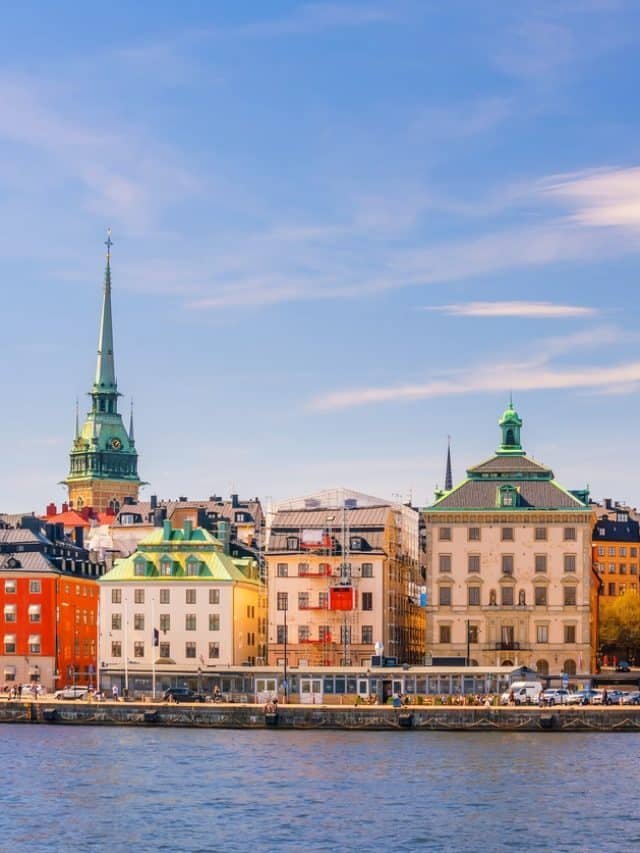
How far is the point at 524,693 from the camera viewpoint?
155 meters

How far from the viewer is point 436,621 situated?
17425 cm

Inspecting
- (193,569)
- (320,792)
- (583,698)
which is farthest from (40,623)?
(320,792)

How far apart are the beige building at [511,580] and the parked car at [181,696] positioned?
21.8 m

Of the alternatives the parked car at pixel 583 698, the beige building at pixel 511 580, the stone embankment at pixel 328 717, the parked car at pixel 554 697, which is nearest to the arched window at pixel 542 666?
the beige building at pixel 511 580

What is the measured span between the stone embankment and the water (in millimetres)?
3339

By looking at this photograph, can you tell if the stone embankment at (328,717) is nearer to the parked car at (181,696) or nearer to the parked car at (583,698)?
the parked car at (583,698)

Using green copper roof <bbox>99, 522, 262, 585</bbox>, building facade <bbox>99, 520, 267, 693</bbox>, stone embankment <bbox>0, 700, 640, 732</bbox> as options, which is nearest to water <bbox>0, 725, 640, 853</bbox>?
stone embankment <bbox>0, 700, 640, 732</bbox>

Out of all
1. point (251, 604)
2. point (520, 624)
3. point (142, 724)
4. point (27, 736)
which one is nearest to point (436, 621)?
point (520, 624)

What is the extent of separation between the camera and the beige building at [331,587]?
17650 centimetres

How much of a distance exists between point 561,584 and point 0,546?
5725cm

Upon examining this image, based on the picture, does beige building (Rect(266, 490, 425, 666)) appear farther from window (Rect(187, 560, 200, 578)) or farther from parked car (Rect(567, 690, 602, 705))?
parked car (Rect(567, 690, 602, 705))

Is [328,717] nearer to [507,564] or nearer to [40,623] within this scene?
[507,564]

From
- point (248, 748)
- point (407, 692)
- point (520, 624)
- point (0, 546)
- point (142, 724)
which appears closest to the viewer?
point (248, 748)

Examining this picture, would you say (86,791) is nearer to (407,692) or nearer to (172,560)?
(407,692)
